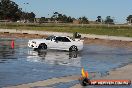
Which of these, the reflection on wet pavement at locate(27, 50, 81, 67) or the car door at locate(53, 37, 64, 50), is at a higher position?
the car door at locate(53, 37, 64, 50)

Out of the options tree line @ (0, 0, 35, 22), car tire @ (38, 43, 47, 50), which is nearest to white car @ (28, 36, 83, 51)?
car tire @ (38, 43, 47, 50)

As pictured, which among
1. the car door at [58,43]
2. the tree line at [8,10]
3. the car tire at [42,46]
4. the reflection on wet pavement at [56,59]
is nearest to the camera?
the reflection on wet pavement at [56,59]

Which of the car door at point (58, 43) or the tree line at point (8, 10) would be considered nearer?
the car door at point (58, 43)

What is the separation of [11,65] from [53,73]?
3.90 meters

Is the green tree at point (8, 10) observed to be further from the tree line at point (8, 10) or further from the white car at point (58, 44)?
the white car at point (58, 44)

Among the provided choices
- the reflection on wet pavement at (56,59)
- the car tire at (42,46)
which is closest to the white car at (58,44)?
the car tire at (42,46)

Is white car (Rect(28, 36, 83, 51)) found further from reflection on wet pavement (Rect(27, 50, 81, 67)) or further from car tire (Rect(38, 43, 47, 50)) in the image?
reflection on wet pavement (Rect(27, 50, 81, 67))

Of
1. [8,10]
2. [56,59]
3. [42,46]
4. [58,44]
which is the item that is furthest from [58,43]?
[8,10]

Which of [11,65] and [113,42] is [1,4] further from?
[11,65]

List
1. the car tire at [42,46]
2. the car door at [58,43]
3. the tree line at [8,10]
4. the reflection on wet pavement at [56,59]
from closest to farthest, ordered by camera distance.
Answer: the reflection on wet pavement at [56,59] < the car tire at [42,46] < the car door at [58,43] < the tree line at [8,10]

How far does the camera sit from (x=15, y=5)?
151000 mm

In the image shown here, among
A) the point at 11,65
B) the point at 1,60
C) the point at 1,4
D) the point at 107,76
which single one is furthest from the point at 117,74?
the point at 1,4

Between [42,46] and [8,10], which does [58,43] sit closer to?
[42,46]

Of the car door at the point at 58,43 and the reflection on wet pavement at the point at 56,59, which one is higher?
the car door at the point at 58,43
